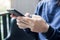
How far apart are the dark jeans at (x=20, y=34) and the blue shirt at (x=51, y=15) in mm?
49

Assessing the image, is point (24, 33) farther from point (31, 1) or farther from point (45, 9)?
point (31, 1)

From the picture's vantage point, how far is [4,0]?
2.29m

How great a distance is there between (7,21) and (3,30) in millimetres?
110

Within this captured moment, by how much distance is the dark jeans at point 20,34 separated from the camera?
0.83 meters

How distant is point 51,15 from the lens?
2.67 ft

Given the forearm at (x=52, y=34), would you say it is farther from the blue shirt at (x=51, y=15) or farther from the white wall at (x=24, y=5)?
the white wall at (x=24, y=5)

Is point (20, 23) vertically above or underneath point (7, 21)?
above

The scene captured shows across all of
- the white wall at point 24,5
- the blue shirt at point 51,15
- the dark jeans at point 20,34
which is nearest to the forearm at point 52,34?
the blue shirt at point 51,15

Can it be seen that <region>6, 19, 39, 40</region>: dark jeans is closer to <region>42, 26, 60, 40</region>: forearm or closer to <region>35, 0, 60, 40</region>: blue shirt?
<region>35, 0, 60, 40</region>: blue shirt

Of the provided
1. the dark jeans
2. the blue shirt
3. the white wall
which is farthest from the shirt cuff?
the white wall

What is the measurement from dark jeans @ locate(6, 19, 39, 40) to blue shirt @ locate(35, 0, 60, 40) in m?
0.05

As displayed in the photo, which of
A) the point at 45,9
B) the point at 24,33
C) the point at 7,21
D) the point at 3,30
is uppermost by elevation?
the point at 45,9

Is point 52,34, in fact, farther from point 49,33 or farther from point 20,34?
point 20,34

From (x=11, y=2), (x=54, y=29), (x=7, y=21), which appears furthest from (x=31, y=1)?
(x=54, y=29)
